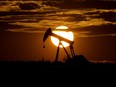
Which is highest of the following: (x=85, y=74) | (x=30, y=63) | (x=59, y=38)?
(x=59, y=38)

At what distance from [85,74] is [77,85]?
13.9m

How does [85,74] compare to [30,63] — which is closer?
[85,74]

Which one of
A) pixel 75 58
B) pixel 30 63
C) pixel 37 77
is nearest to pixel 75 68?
pixel 75 58

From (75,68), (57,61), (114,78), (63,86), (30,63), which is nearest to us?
(63,86)

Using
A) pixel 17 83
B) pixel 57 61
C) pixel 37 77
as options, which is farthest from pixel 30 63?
pixel 17 83

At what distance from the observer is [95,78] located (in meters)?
67.0

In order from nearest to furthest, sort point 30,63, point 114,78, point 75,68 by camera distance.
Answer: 1. point 114,78
2. point 75,68
3. point 30,63

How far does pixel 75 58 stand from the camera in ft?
235

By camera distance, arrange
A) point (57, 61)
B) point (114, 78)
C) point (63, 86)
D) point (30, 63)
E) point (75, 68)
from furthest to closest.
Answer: point (30, 63) → point (57, 61) → point (75, 68) → point (114, 78) → point (63, 86)

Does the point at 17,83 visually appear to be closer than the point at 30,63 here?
Yes

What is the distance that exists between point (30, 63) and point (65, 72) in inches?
1219

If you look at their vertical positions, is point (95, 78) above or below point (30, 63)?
above

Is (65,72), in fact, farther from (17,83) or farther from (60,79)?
(17,83)

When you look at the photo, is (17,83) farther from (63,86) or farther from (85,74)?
(85,74)
